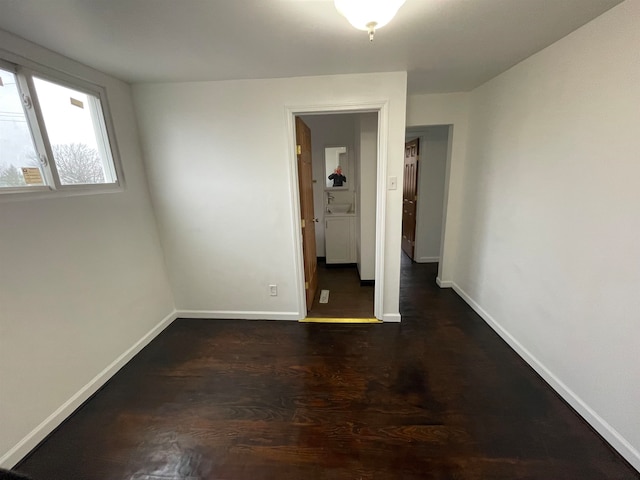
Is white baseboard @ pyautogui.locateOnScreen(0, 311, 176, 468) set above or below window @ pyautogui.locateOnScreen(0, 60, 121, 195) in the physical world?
below

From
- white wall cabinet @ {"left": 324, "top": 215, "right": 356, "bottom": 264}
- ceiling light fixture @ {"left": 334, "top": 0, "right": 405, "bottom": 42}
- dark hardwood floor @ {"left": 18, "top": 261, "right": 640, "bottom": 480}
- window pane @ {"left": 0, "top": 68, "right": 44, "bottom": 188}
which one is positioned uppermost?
ceiling light fixture @ {"left": 334, "top": 0, "right": 405, "bottom": 42}

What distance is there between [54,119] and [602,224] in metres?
3.55

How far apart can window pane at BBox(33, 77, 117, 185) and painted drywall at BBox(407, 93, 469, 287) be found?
9.84 feet

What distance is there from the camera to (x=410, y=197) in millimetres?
4527

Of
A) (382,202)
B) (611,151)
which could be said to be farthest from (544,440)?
(382,202)

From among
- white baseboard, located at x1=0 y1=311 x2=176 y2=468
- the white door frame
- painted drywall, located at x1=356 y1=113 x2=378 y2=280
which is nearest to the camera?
white baseboard, located at x1=0 y1=311 x2=176 y2=468

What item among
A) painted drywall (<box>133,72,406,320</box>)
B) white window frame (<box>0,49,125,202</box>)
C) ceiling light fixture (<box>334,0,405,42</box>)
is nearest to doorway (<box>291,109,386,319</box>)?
painted drywall (<box>133,72,406,320</box>)

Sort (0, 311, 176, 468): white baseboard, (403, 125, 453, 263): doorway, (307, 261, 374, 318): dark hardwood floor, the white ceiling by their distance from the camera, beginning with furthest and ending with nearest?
(403, 125, 453, 263): doorway → (307, 261, 374, 318): dark hardwood floor → (0, 311, 176, 468): white baseboard → the white ceiling

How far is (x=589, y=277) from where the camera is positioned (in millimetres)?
1539

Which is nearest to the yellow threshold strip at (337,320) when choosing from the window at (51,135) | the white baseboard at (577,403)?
the white baseboard at (577,403)

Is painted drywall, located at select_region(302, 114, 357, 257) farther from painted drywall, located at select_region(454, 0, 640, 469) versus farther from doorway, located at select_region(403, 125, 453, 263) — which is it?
painted drywall, located at select_region(454, 0, 640, 469)

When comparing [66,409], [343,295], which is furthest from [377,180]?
[66,409]

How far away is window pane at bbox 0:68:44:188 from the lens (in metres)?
1.48

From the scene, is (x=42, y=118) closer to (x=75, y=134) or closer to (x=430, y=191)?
(x=75, y=134)
